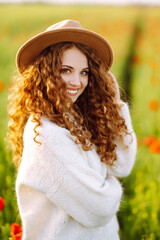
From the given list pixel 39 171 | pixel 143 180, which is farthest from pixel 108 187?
pixel 143 180

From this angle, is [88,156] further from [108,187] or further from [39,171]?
[39,171]

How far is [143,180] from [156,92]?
2.80 metres

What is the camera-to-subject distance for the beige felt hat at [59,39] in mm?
1384

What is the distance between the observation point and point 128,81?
6.31 meters

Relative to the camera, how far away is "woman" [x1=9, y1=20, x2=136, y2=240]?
1325 mm

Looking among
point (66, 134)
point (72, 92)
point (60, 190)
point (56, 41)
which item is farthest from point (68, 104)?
point (60, 190)

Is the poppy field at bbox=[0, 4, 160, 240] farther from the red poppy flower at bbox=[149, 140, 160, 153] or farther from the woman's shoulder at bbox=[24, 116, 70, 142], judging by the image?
the woman's shoulder at bbox=[24, 116, 70, 142]

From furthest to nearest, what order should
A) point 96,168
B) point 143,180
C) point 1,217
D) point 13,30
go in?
point 13,30 < point 143,180 < point 1,217 < point 96,168

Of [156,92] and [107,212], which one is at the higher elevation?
[107,212]

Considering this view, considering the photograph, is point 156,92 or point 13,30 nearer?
point 156,92

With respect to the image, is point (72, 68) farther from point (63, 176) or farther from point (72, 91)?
point (63, 176)

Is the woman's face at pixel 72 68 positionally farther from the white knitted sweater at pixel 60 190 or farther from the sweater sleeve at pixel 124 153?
the sweater sleeve at pixel 124 153

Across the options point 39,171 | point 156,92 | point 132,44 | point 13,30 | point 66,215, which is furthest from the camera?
point 132,44

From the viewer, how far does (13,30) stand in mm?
7781
